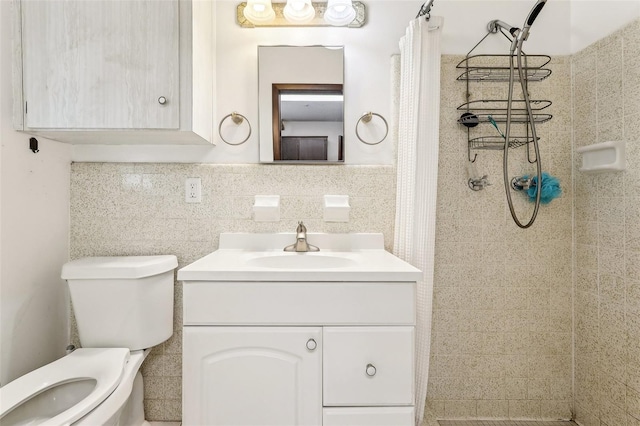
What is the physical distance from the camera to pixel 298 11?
1529 millimetres

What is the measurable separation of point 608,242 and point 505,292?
0.47 metres

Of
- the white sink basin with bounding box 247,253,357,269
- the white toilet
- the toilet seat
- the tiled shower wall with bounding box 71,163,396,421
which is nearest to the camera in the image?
the toilet seat

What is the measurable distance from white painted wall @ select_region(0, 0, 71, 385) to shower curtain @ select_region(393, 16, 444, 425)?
1.57m

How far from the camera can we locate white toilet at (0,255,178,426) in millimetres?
1068

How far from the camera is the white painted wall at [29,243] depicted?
1249 mm

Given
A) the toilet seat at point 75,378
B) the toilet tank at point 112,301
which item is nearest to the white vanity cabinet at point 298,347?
the toilet seat at point 75,378

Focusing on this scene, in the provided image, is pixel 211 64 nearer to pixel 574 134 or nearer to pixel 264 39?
pixel 264 39

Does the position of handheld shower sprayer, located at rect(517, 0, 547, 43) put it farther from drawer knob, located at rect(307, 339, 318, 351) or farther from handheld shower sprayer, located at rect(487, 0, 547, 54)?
drawer knob, located at rect(307, 339, 318, 351)

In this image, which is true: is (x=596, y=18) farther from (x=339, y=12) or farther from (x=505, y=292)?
(x=505, y=292)

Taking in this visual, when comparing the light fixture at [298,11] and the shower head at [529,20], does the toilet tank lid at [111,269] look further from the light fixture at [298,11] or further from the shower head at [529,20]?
the shower head at [529,20]

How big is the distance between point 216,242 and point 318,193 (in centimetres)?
55

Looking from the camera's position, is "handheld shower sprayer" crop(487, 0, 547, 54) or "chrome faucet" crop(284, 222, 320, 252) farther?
"chrome faucet" crop(284, 222, 320, 252)

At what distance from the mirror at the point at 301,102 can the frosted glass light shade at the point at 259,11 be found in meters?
0.12

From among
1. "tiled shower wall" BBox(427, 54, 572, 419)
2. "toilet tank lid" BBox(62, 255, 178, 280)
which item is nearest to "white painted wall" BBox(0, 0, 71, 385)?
"toilet tank lid" BBox(62, 255, 178, 280)
